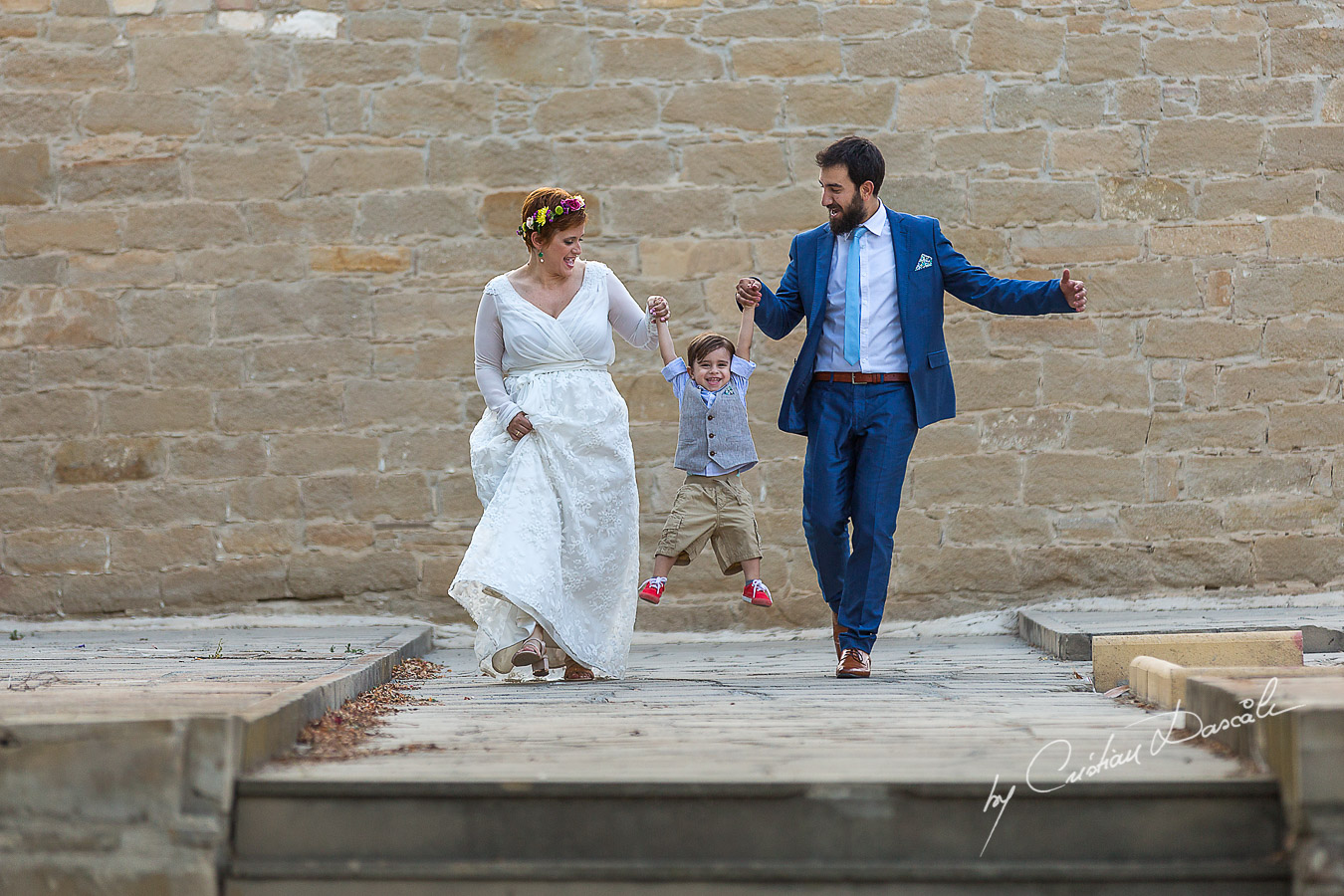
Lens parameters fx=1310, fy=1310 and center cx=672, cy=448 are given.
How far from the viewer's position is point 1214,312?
22.9 ft

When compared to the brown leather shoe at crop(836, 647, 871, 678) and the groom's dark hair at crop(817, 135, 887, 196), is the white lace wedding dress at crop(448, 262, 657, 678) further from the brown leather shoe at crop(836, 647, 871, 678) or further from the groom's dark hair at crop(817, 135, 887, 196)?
the groom's dark hair at crop(817, 135, 887, 196)

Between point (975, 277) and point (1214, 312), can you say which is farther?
point (1214, 312)

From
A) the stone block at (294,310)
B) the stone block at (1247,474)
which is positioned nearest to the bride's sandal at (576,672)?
the stone block at (294,310)

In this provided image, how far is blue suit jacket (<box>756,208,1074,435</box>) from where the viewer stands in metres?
4.83

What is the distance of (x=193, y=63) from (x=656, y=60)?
249 cm

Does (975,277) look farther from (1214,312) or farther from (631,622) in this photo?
(1214,312)

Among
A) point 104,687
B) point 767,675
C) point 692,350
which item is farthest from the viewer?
point 692,350

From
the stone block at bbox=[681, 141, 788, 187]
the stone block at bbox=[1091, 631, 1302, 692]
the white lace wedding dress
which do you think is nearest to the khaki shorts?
the white lace wedding dress

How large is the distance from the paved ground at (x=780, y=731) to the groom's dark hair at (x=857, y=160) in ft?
6.12

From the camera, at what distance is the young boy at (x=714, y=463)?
18.2 ft

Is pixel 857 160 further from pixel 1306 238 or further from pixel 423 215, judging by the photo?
pixel 1306 238

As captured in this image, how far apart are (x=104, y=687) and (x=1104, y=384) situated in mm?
5273

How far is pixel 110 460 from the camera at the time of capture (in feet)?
23.1


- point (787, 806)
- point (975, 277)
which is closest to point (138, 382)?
point (975, 277)
